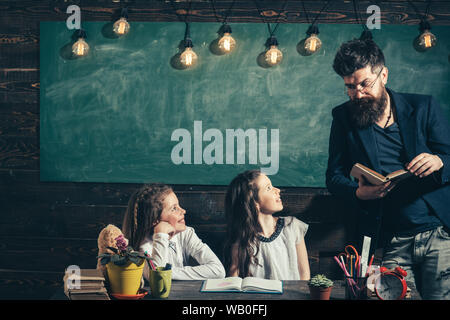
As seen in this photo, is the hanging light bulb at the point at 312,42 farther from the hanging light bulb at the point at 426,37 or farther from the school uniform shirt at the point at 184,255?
the school uniform shirt at the point at 184,255

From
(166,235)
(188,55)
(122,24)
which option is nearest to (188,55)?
(188,55)

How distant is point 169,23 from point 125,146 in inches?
32.0

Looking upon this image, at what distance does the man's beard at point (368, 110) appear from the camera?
2.53 metres

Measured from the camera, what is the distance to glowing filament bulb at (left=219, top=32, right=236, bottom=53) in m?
2.71

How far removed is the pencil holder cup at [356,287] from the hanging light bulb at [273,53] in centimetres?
140

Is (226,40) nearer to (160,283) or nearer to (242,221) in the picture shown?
(242,221)

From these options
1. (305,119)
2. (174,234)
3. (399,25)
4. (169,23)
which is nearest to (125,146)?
(174,234)

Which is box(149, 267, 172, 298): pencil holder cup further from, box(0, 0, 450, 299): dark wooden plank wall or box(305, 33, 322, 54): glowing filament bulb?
box(305, 33, 322, 54): glowing filament bulb

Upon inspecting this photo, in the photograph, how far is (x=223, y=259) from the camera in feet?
8.71

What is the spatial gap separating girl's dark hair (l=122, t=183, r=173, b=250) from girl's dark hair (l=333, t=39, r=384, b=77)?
128 centimetres

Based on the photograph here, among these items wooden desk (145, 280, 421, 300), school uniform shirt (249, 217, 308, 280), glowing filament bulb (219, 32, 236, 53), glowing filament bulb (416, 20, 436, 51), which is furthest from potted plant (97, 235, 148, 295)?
glowing filament bulb (416, 20, 436, 51)

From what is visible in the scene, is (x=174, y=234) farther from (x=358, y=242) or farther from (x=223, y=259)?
(x=358, y=242)

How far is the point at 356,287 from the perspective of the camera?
1.87 m

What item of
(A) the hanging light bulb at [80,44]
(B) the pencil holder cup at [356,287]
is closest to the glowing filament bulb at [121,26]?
(A) the hanging light bulb at [80,44]
